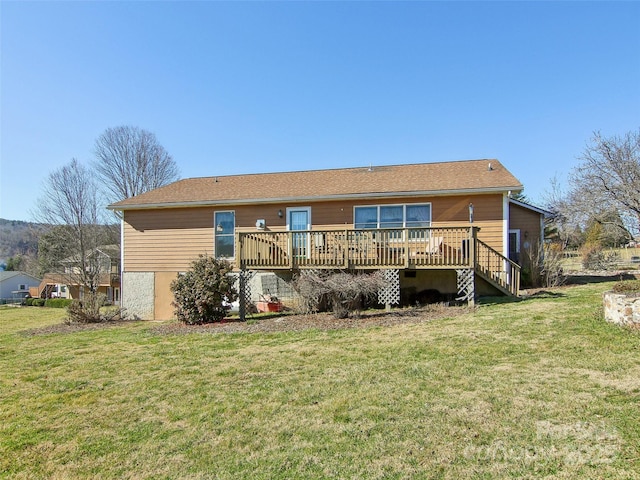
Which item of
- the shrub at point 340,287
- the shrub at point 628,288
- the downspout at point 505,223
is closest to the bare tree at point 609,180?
the downspout at point 505,223

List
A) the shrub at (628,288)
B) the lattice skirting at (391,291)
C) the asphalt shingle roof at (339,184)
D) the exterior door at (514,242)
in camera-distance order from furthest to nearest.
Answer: the exterior door at (514,242)
the asphalt shingle roof at (339,184)
the lattice skirting at (391,291)
the shrub at (628,288)

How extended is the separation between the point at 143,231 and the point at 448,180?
11477 mm

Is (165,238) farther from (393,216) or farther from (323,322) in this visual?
(393,216)

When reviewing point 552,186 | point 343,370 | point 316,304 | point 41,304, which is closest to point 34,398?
point 343,370

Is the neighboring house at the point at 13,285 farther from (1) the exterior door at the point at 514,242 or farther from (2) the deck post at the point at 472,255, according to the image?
(2) the deck post at the point at 472,255

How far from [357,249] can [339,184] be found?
3.74 m

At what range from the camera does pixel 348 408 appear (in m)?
4.14

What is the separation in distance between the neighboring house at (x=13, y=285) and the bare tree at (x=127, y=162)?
27.0 m

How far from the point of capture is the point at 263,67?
13656mm

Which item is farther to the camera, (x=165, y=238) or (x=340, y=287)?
(x=165, y=238)

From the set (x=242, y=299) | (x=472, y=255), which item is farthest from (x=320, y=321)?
(x=472, y=255)

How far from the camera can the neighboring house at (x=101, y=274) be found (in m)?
27.1

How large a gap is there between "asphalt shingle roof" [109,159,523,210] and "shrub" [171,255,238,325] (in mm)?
3322

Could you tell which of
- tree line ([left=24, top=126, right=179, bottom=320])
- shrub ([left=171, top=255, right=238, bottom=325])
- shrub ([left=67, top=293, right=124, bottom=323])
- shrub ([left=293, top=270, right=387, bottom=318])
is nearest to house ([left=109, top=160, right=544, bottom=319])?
shrub ([left=293, top=270, right=387, bottom=318])
